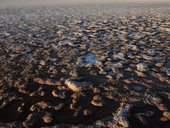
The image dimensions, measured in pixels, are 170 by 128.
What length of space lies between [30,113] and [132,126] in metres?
1.82

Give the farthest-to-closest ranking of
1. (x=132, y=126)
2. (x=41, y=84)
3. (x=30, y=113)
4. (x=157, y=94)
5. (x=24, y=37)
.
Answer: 1. (x=24, y=37)
2. (x=41, y=84)
3. (x=157, y=94)
4. (x=30, y=113)
5. (x=132, y=126)

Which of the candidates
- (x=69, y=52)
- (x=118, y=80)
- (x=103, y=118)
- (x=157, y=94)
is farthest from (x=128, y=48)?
(x=103, y=118)

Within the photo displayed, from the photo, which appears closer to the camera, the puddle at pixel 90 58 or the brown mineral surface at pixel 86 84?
the brown mineral surface at pixel 86 84

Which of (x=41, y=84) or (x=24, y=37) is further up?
(x=41, y=84)

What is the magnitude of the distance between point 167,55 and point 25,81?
14.3ft

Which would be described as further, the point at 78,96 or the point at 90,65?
the point at 90,65

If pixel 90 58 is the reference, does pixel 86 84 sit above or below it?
above

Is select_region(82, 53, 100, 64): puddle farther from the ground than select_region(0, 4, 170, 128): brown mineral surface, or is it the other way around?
select_region(0, 4, 170, 128): brown mineral surface

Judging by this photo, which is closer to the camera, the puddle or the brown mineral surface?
the brown mineral surface

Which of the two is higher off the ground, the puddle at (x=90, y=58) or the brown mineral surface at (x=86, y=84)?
the brown mineral surface at (x=86, y=84)

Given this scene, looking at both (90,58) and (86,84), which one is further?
(90,58)

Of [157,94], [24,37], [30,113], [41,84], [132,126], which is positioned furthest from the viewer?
[24,37]

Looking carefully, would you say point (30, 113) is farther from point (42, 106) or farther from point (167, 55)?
point (167, 55)

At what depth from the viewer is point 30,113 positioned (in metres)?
4.21
